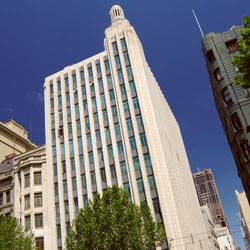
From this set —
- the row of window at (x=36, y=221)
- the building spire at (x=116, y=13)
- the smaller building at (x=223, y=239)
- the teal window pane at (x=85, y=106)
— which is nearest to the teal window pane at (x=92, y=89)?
the teal window pane at (x=85, y=106)

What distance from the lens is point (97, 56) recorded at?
57.5 metres

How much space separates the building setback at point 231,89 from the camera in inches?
1380

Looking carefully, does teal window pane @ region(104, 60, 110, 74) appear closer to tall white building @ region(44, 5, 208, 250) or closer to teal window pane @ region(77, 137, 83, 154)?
tall white building @ region(44, 5, 208, 250)

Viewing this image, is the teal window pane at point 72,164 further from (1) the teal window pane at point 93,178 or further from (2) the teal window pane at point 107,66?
(2) the teal window pane at point 107,66

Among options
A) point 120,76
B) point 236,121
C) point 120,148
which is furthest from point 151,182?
point 120,76

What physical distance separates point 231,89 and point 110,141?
19891 millimetres

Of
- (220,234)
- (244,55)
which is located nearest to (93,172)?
(244,55)

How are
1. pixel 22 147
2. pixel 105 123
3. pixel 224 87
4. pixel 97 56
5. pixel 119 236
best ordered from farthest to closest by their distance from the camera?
pixel 22 147 < pixel 97 56 < pixel 105 123 < pixel 224 87 < pixel 119 236

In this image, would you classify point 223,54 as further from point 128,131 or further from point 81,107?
point 81,107

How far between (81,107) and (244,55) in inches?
1726

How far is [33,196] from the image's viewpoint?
46094 millimetres

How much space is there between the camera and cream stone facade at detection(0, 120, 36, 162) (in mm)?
64525

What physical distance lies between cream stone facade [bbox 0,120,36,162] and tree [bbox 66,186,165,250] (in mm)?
38127

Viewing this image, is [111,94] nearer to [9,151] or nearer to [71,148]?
[71,148]
